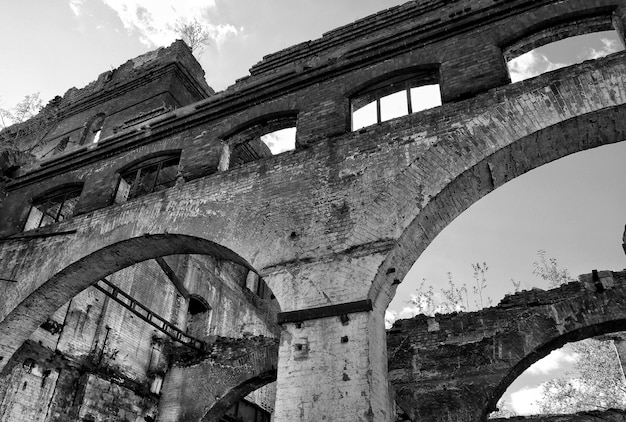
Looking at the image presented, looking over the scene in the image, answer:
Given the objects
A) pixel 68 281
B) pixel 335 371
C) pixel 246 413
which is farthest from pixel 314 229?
pixel 246 413

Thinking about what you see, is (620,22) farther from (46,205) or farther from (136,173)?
(46,205)

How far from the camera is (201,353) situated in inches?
452

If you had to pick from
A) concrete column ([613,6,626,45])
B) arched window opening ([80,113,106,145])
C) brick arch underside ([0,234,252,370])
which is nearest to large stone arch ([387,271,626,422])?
concrete column ([613,6,626,45])

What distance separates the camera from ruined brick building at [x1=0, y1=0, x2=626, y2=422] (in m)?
5.57

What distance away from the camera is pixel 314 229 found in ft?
20.0

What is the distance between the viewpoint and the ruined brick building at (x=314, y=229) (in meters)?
5.57

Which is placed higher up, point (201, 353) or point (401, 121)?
point (401, 121)

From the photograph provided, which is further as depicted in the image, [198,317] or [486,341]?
[198,317]

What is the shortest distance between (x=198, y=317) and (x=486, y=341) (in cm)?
738

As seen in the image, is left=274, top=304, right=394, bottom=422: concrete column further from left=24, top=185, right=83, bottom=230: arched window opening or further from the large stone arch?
left=24, top=185, right=83, bottom=230: arched window opening

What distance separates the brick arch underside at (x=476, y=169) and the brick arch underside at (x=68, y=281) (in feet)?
11.4

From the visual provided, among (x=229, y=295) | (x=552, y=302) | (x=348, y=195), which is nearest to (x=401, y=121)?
(x=348, y=195)

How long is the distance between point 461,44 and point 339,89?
74.9 inches

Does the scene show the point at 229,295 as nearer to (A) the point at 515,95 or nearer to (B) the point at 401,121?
(B) the point at 401,121
